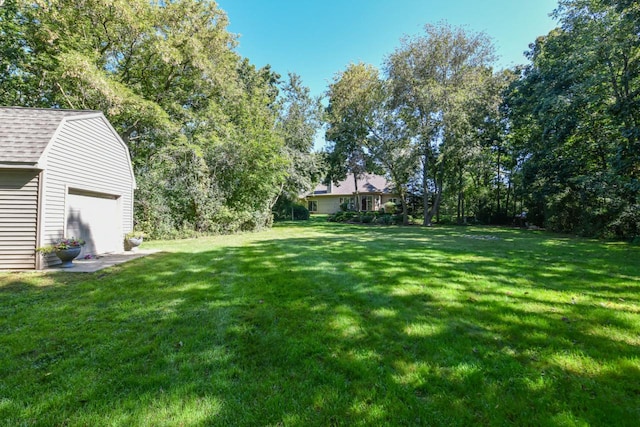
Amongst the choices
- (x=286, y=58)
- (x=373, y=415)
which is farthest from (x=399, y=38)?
Answer: (x=373, y=415)

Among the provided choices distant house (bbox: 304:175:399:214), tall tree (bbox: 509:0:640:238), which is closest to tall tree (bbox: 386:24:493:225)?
tall tree (bbox: 509:0:640:238)

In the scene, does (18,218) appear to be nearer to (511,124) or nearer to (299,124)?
(299,124)

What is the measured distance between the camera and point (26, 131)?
6758mm

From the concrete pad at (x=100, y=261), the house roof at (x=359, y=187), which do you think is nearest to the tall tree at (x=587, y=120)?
the concrete pad at (x=100, y=261)

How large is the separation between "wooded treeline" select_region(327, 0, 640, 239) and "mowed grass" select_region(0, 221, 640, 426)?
32.2 ft

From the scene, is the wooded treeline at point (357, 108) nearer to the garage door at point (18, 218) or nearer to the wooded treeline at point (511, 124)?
the wooded treeline at point (511, 124)

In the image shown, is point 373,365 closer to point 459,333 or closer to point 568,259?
point 459,333

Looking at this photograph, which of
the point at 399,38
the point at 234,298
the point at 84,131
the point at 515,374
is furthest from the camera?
the point at 399,38

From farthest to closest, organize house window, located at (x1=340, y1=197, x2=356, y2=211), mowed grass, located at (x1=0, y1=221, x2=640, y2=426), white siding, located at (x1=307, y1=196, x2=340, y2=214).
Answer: white siding, located at (x1=307, y1=196, x2=340, y2=214)
house window, located at (x1=340, y1=197, x2=356, y2=211)
mowed grass, located at (x1=0, y1=221, x2=640, y2=426)

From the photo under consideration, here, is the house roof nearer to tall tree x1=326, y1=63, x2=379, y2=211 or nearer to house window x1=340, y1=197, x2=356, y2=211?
house window x1=340, y1=197, x2=356, y2=211

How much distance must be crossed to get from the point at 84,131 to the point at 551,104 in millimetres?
17581

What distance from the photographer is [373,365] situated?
101 inches

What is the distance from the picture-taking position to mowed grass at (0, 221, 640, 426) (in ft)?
6.66

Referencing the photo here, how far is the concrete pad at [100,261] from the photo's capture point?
642 centimetres
